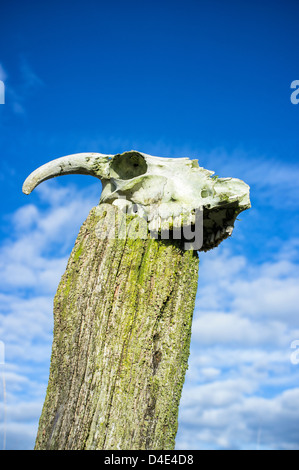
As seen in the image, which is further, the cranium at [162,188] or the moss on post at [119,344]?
the cranium at [162,188]

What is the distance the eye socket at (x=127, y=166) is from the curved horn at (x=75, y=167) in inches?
3.6

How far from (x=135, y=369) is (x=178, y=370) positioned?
1.56ft

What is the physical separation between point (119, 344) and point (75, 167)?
2.17m

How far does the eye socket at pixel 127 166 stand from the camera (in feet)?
16.2

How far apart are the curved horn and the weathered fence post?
0.01 metres

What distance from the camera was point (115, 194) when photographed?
15.7 feet

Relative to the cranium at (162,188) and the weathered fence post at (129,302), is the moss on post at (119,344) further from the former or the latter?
the cranium at (162,188)

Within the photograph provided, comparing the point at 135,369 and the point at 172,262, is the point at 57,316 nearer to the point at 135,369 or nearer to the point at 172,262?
the point at 135,369

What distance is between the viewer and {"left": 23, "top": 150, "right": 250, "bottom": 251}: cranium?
4516mm

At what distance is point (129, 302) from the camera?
159 inches

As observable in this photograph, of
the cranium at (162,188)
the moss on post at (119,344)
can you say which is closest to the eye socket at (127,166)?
the cranium at (162,188)

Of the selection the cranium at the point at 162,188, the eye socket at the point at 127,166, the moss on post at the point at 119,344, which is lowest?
the moss on post at the point at 119,344

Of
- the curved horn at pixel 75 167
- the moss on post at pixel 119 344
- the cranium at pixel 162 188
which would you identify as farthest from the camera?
the curved horn at pixel 75 167

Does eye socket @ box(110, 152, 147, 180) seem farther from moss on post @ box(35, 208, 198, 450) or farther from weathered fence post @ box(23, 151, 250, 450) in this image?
moss on post @ box(35, 208, 198, 450)
